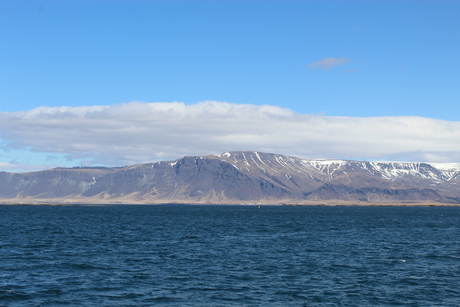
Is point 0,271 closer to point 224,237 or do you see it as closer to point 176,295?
point 176,295

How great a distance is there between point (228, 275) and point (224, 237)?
39.0 meters

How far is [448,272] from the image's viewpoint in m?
51.1

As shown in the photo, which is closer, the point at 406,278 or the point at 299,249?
the point at 406,278

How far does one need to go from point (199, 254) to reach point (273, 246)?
13.8 metres

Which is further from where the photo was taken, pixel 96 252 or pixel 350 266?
pixel 96 252

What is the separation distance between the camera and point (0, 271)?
1925 inches

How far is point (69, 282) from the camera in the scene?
44.6 metres

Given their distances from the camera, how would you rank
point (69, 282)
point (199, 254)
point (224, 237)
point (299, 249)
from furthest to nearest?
point (224, 237)
point (299, 249)
point (199, 254)
point (69, 282)

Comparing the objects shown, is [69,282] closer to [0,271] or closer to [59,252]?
[0,271]

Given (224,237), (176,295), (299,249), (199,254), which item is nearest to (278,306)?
(176,295)

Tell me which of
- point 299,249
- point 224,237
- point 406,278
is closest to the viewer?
point 406,278

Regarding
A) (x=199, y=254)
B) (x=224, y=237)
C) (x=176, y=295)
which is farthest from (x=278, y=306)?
(x=224, y=237)

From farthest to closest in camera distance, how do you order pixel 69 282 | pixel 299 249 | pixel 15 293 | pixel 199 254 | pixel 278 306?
pixel 299 249 → pixel 199 254 → pixel 69 282 → pixel 15 293 → pixel 278 306

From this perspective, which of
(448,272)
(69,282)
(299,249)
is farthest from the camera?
(299,249)
